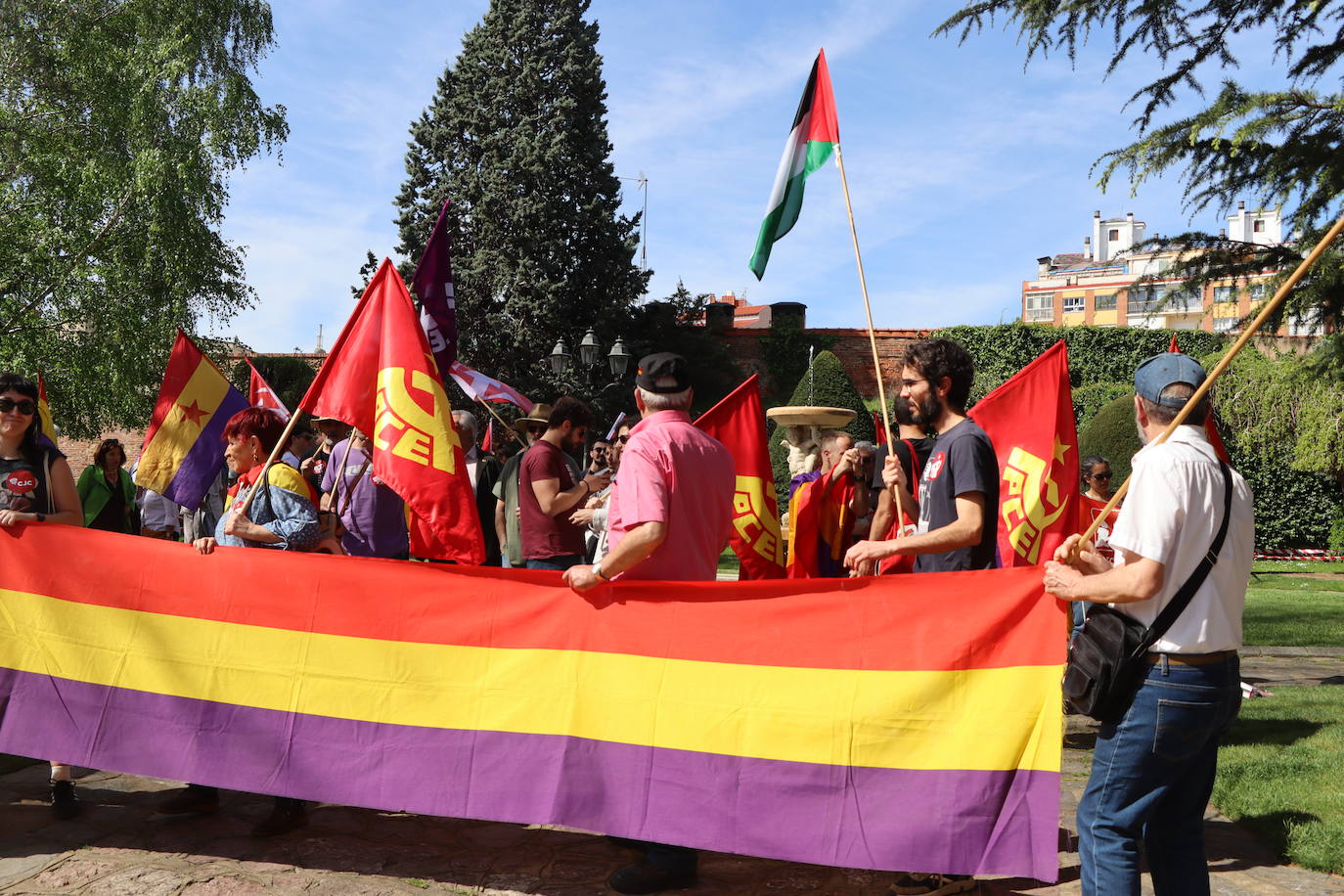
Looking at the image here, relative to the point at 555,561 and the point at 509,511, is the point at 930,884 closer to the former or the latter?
the point at 555,561

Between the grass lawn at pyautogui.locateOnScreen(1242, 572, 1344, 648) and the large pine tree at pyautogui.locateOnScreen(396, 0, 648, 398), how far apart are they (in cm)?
1951

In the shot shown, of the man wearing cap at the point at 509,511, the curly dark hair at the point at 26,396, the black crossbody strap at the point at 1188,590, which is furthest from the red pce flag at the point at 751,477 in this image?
the black crossbody strap at the point at 1188,590

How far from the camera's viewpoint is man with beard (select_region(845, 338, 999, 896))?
12.5 ft

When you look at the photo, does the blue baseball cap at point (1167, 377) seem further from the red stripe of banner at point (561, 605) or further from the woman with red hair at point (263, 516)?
the woman with red hair at point (263, 516)

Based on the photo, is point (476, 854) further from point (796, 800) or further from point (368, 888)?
point (796, 800)

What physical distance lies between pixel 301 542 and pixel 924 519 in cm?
263

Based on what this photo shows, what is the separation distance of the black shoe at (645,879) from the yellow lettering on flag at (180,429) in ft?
17.0

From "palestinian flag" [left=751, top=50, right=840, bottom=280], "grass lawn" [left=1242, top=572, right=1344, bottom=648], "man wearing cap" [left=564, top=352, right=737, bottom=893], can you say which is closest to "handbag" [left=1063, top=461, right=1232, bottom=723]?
"man wearing cap" [left=564, top=352, right=737, bottom=893]

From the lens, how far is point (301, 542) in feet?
15.4

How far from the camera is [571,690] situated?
403cm

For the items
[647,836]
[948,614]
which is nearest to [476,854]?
[647,836]

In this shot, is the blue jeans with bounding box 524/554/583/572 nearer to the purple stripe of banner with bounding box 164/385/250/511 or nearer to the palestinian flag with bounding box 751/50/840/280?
the palestinian flag with bounding box 751/50/840/280

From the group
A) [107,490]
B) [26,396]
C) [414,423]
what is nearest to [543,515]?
[414,423]

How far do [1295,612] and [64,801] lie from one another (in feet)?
45.8
